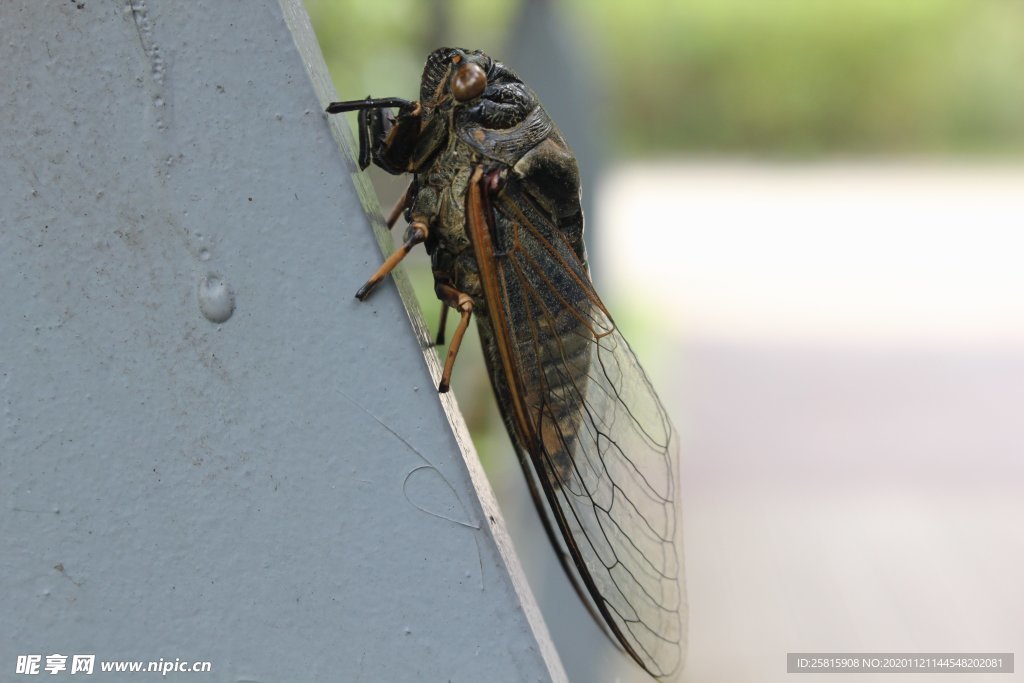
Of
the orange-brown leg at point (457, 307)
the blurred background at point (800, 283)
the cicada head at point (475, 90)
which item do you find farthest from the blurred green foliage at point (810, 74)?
the orange-brown leg at point (457, 307)

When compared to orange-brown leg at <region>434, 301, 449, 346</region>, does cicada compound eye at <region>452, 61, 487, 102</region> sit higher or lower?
higher

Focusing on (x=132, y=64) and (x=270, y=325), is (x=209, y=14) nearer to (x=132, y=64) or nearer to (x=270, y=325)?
(x=132, y=64)

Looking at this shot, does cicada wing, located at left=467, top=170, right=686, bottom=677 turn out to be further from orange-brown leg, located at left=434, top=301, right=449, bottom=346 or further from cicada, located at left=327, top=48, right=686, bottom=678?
orange-brown leg, located at left=434, top=301, right=449, bottom=346

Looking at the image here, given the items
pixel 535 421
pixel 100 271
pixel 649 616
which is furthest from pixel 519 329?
pixel 100 271

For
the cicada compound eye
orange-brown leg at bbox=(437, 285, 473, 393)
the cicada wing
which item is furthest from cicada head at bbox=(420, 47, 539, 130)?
orange-brown leg at bbox=(437, 285, 473, 393)

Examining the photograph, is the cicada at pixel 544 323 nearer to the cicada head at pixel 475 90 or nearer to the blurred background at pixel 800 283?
the cicada head at pixel 475 90

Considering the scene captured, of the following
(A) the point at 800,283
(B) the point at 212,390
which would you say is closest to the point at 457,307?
(B) the point at 212,390
